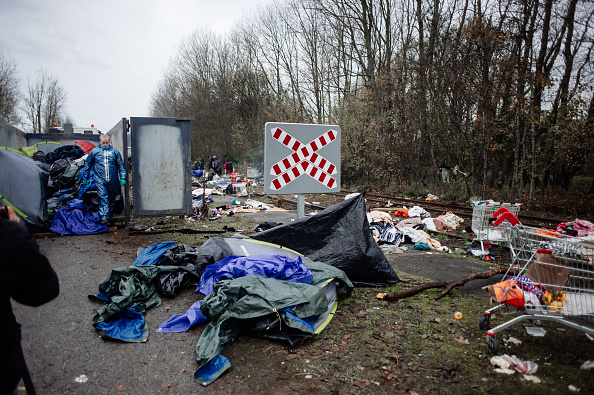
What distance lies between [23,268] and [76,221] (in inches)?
288

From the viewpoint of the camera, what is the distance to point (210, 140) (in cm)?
4256

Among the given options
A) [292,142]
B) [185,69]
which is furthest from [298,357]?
[185,69]

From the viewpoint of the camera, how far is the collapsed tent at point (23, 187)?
7.39 m

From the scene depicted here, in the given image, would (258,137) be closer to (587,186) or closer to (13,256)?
(587,186)

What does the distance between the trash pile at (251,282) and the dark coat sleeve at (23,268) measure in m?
1.43

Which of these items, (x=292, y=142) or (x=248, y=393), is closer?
(x=248, y=393)

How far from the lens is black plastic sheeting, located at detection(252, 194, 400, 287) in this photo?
4.59 meters

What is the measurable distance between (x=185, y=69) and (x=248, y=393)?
Answer: 4878 centimetres

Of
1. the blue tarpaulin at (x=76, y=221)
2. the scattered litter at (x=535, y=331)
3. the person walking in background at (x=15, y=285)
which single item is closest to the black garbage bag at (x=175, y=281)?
the person walking in background at (x=15, y=285)

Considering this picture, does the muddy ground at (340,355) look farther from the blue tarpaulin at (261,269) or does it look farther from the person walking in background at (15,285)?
the person walking in background at (15,285)

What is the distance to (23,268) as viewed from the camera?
1.65m

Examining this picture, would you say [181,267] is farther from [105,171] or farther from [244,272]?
[105,171]

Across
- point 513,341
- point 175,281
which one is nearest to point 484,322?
point 513,341

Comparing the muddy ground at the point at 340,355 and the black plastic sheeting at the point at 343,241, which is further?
the black plastic sheeting at the point at 343,241
